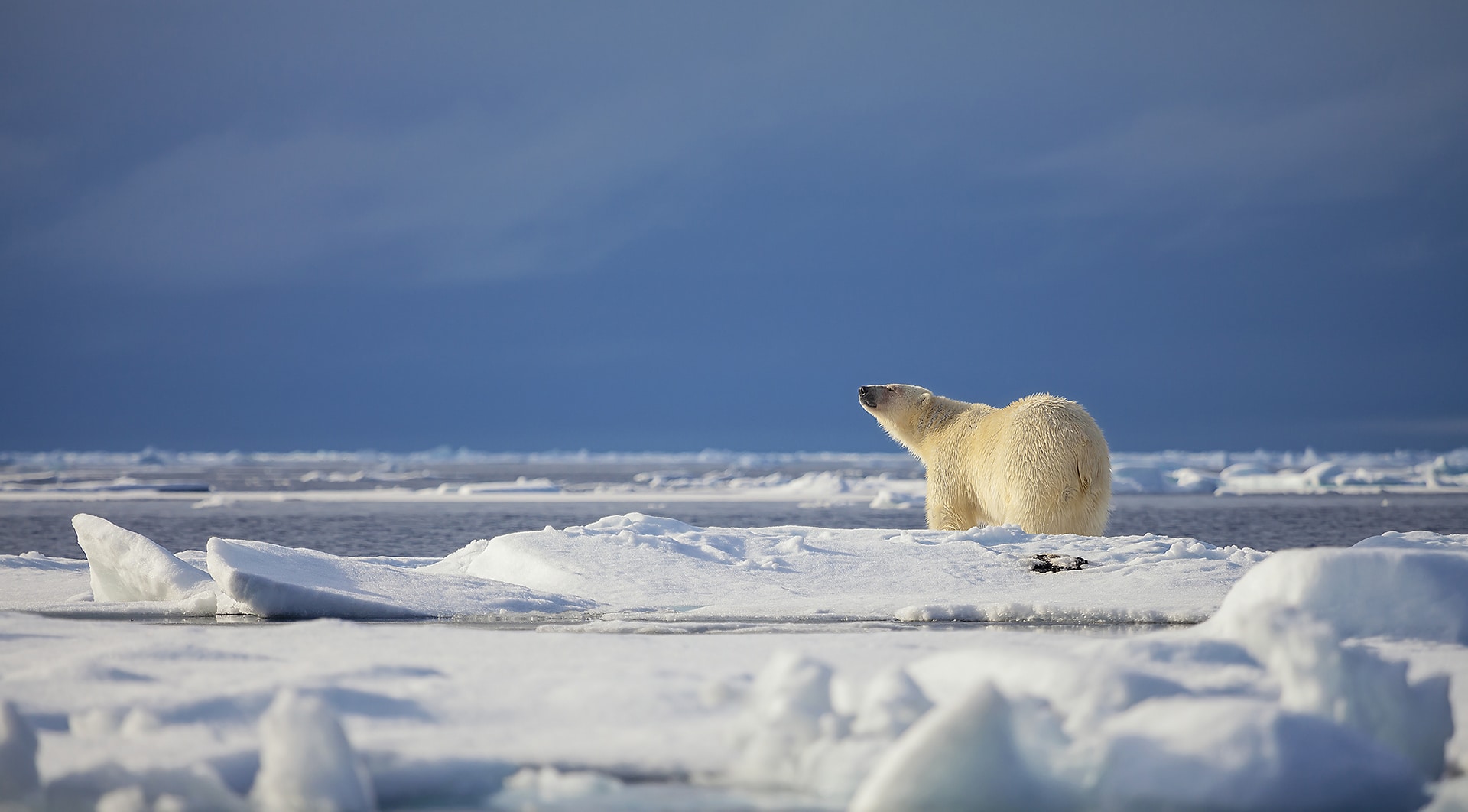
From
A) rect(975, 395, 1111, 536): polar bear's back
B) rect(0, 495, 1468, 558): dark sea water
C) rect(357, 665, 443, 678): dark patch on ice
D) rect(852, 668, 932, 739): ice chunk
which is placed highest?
rect(975, 395, 1111, 536): polar bear's back

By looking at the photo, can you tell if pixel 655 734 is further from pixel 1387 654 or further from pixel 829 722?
pixel 1387 654

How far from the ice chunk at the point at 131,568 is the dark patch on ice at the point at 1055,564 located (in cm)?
437

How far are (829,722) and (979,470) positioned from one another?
20.5 ft

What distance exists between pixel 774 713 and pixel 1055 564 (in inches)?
158

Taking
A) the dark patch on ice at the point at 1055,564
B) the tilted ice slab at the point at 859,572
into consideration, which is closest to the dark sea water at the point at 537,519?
the tilted ice slab at the point at 859,572

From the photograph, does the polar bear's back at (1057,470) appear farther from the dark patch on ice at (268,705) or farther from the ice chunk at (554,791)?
the ice chunk at (554,791)

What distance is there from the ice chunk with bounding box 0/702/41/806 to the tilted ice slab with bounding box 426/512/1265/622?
3.12 meters

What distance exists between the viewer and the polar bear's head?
9.37m

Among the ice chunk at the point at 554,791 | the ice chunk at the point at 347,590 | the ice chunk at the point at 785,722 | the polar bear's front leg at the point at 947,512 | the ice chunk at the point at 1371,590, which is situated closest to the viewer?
the ice chunk at the point at 554,791

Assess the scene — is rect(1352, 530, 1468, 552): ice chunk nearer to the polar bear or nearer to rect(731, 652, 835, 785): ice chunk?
the polar bear

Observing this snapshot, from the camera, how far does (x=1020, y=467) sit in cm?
780

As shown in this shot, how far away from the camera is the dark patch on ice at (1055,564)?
605 centimetres

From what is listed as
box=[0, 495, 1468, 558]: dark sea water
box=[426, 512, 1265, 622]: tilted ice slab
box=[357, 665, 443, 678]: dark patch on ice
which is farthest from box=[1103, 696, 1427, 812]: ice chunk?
box=[0, 495, 1468, 558]: dark sea water

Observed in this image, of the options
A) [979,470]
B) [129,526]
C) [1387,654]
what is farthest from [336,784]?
[129,526]
